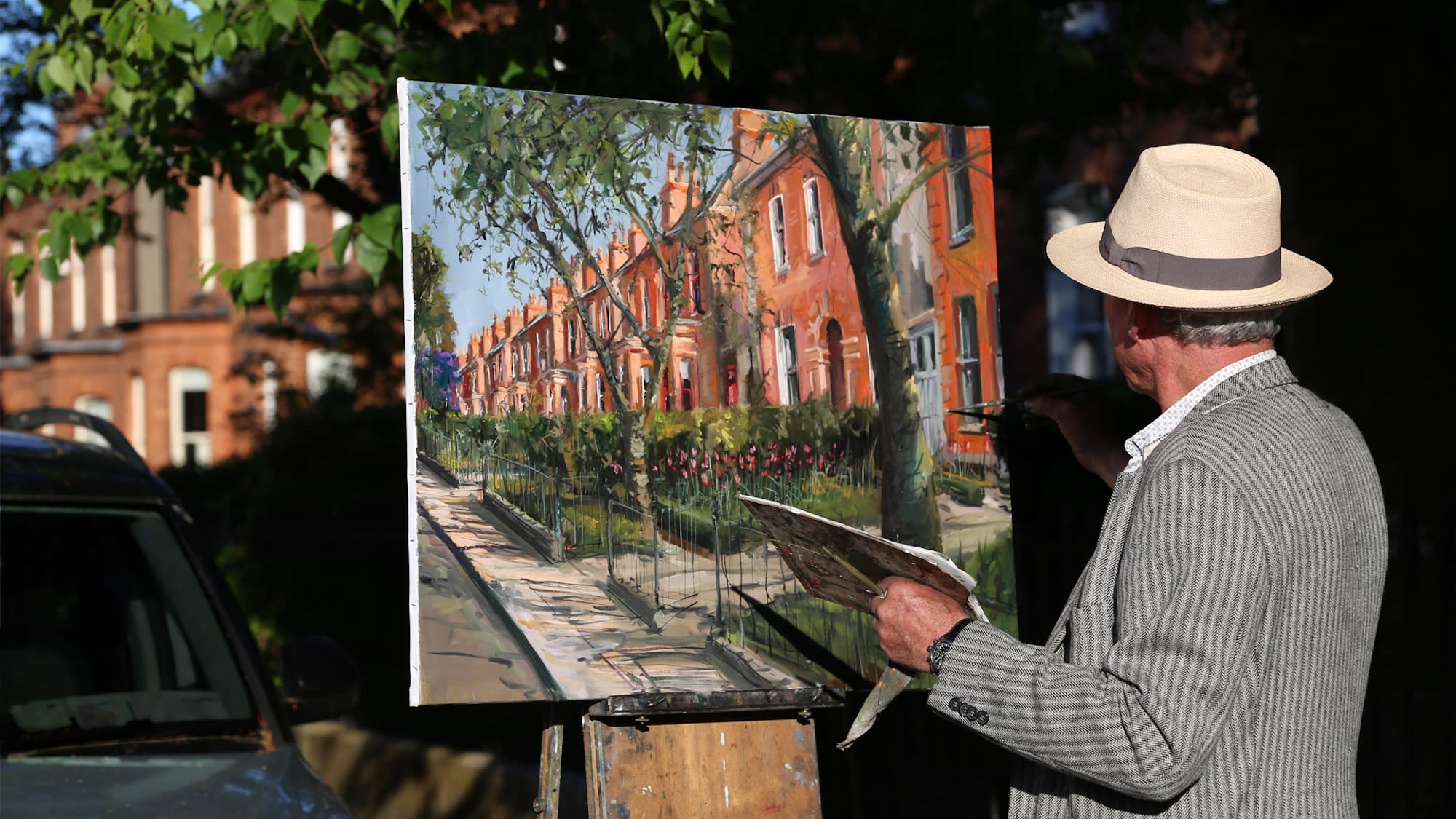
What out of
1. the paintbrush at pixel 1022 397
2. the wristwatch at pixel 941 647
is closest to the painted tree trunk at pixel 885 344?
the paintbrush at pixel 1022 397

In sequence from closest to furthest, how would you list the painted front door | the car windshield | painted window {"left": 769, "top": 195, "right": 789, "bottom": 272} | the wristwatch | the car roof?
the wristwatch → painted window {"left": 769, "top": 195, "right": 789, "bottom": 272} → the painted front door → the car windshield → the car roof

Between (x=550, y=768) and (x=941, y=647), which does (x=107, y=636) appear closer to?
(x=550, y=768)

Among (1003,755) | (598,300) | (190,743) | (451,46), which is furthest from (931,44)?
(190,743)

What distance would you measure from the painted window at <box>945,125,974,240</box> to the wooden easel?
1017mm

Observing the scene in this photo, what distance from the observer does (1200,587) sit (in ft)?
5.74

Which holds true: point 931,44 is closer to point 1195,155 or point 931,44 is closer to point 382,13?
point 382,13

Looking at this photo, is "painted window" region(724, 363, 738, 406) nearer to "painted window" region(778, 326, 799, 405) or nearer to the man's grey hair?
"painted window" region(778, 326, 799, 405)

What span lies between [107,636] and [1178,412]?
115 inches

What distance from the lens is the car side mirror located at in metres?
3.60

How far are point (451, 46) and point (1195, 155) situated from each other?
8.83 ft

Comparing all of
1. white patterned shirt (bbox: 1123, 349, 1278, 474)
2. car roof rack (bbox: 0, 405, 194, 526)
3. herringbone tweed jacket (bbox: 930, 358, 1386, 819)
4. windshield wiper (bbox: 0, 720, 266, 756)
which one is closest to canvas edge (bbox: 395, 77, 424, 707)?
herringbone tweed jacket (bbox: 930, 358, 1386, 819)

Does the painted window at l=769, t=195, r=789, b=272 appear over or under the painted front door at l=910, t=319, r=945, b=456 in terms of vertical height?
over

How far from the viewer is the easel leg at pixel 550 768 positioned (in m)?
2.34

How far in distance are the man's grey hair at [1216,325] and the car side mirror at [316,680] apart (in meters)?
2.46
